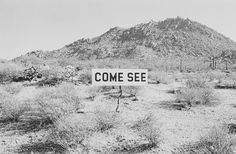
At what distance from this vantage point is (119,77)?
10.1 meters

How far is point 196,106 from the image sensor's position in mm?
11219

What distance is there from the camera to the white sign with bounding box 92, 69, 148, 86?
9930 mm

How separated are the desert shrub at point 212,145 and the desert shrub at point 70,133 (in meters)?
2.16

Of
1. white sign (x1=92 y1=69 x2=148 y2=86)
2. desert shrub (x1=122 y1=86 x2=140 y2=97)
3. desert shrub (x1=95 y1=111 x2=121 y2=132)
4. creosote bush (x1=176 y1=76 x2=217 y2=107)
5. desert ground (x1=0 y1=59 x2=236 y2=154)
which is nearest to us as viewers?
desert ground (x1=0 y1=59 x2=236 y2=154)

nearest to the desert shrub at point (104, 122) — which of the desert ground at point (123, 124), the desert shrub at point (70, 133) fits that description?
the desert ground at point (123, 124)

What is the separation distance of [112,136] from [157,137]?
1171 mm

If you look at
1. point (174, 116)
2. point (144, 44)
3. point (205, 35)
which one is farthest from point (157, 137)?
point (205, 35)

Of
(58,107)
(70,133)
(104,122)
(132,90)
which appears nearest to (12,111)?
(58,107)

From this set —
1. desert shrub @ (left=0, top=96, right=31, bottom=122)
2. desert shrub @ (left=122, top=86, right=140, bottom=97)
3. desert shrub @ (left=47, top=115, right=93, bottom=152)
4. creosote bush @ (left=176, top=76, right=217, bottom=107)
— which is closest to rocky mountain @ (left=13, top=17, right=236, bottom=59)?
desert shrub @ (left=122, top=86, right=140, bottom=97)

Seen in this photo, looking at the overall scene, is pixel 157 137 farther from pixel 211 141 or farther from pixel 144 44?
pixel 144 44

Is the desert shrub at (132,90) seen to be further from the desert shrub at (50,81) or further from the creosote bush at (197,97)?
the desert shrub at (50,81)

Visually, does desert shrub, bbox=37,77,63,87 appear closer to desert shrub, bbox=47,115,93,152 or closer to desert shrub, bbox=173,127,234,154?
desert shrub, bbox=47,115,93,152

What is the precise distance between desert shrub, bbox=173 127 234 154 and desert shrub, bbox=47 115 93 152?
7.07ft

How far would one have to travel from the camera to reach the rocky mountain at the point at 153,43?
84.8 metres
